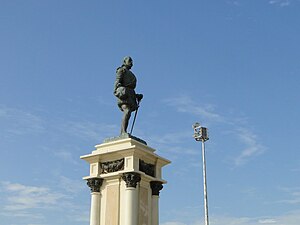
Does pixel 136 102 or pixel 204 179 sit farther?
pixel 204 179

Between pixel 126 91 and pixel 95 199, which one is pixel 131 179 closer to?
pixel 95 199

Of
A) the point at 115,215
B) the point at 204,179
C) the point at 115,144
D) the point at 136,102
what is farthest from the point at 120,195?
the point at 204,179

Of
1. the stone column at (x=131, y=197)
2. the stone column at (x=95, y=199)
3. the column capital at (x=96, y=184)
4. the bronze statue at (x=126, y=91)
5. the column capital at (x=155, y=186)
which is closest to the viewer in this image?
the stone column at (x=131, y=197)

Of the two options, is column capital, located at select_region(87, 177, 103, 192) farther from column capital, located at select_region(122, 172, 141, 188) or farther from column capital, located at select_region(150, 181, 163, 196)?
column capital, located at select_region(150, 181, 163, 196)

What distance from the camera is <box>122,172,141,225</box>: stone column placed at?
17953 millimetres

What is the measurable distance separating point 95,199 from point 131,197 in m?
1.75

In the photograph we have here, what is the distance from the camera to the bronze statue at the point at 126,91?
20.3 m

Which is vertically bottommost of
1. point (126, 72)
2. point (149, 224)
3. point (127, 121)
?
point (149, 224)

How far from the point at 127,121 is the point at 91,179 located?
2717mm

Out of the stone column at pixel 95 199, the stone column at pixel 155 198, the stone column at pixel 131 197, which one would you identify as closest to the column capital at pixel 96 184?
the stone column at pixel 95 199

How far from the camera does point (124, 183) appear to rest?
1864 cm

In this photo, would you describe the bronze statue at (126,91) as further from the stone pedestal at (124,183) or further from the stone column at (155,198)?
the stone column at (155,198)

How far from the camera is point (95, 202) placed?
1909 centimetres

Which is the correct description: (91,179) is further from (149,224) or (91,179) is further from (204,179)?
(204,179)
